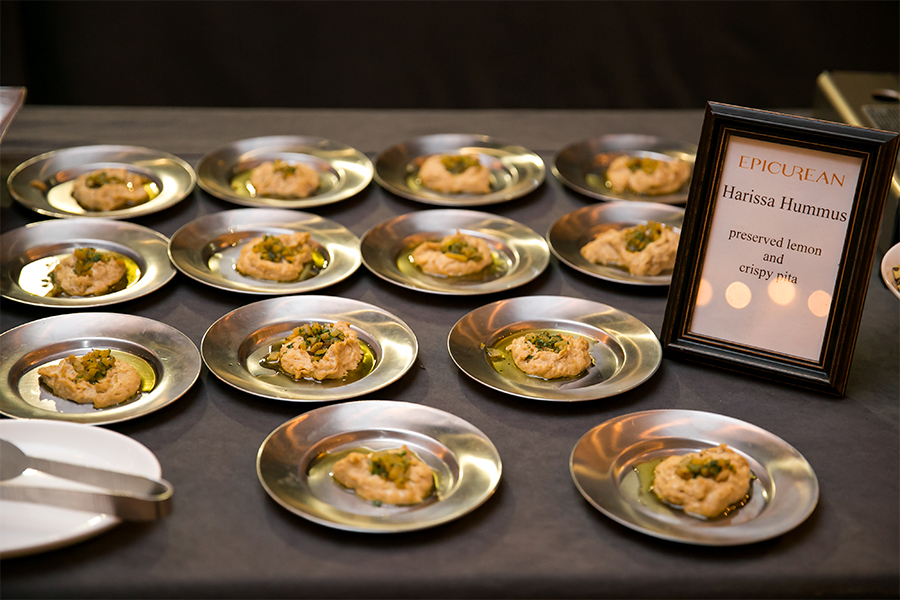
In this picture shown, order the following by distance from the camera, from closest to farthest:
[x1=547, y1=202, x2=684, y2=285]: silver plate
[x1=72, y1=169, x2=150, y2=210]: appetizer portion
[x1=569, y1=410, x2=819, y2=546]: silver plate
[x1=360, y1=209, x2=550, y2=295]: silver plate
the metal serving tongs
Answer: the metal serving tongs → [x1=569, y1=410, x2=819, y2=546]: silver plate → [x1=360, y1=209, x2=550, y2=295]: silver plate → [x1=547, y1=202, x2=684, y2=285]: silver plate → [x1=72, y1=169, x2=150, y2=210]: appetizer portion

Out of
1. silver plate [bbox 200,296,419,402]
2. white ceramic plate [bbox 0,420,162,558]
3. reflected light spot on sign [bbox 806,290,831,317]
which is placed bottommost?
white ceramic plate [bbox 0,420,162,558]

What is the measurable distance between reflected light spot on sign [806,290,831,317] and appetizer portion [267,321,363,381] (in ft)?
2.82

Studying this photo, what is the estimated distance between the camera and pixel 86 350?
1.64 meters

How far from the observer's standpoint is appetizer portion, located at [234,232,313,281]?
1.92 meters

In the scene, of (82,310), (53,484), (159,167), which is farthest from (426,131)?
(53,484)

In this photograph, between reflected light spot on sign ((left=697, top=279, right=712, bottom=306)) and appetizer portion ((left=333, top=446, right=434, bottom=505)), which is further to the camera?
reflected light spot on sign ((left=697, top=279, right=712, bottom=306))

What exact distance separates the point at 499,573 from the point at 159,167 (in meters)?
1.68

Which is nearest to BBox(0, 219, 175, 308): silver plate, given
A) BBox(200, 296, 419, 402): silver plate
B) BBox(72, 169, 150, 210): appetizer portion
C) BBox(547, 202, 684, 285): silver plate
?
BBox(72, 169, 150, 210): appetizer portion

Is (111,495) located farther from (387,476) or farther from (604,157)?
(604,157)

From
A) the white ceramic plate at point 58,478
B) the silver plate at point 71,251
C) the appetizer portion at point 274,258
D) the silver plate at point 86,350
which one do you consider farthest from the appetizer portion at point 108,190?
the white ceramic plate at point 58,478

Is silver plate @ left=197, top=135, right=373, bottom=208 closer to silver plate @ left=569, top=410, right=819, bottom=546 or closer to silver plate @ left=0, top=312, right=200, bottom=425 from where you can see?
silver plate @ left=0, top=312, right=200, bottom=425

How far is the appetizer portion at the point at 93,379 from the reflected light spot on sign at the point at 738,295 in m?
1.12

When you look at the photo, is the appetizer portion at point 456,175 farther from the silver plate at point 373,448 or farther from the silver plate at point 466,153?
the silver plate at point 373,448

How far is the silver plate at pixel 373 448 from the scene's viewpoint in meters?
1.26
